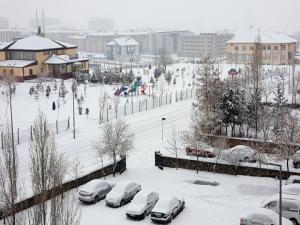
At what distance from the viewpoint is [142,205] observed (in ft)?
79.0

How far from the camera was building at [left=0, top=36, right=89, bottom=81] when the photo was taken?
2709 inches

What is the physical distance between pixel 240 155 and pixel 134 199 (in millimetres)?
9503

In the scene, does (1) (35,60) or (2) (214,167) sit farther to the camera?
(1) (35,60)

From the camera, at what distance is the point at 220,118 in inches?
1522

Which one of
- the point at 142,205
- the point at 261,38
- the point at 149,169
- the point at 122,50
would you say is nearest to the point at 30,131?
the point at 149,169

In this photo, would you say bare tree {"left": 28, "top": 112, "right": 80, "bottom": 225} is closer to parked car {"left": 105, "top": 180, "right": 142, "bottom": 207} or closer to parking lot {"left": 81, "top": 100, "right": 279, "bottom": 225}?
parking lot {"left": 81, "top": 100, "right": 279, "bottom": 225}

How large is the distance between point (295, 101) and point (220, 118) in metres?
15.1

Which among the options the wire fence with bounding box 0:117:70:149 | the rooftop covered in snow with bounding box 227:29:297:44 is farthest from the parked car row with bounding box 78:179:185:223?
the rooftop covered in snow with bounding box 227:29:297:44

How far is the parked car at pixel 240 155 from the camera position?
3102 centimetres

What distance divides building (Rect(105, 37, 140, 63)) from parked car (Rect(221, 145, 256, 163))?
105764mm

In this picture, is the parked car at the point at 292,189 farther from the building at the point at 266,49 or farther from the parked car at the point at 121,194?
the building at the point at 266,49

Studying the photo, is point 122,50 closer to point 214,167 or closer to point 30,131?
point 30,131

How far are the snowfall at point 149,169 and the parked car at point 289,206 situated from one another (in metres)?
1.82

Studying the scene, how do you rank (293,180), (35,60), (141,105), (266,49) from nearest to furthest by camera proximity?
(293,180), (141,105), (35,60), (266,49)
